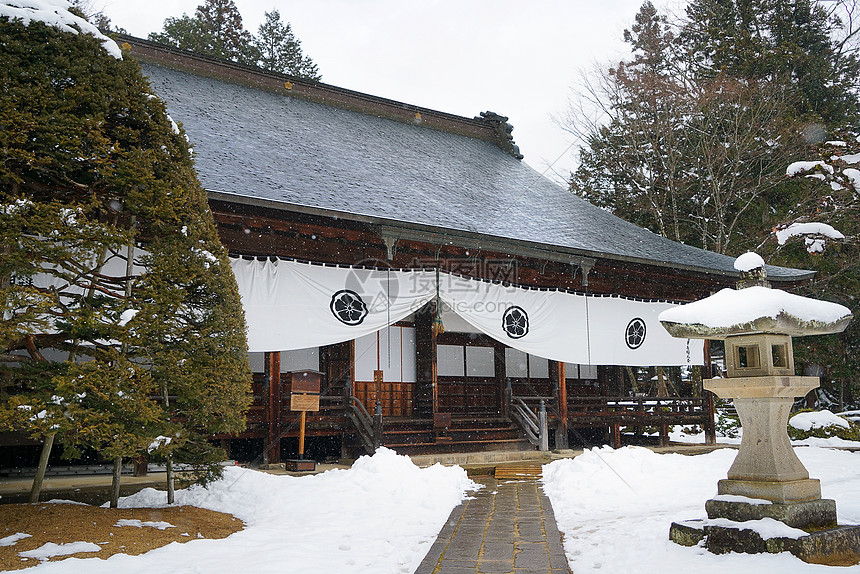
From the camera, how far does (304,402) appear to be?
8.97 m

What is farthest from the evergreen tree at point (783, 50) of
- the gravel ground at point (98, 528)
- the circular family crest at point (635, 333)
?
the gravel ground at point (98, 528)

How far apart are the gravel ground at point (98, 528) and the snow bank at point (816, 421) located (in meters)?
13.8

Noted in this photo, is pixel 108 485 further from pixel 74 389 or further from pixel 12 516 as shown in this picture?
pixel 74 389

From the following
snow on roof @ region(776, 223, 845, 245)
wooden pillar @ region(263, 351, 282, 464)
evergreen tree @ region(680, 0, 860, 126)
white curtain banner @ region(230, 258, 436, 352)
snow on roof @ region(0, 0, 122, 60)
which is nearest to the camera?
snow on roof @ region(0, 0, 122, 60)

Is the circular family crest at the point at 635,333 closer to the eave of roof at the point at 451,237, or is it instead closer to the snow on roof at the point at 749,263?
the eave of roof at the point at 451,237

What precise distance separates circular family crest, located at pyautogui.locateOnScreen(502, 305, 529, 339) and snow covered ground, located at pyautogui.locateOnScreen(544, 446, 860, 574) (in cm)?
256

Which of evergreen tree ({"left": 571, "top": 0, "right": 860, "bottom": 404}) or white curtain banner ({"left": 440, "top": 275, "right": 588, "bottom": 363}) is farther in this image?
evergreen tree ({"left": 571, "top": 0, "right": 860, "bottom": 404})

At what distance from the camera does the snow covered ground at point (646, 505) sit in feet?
15.5

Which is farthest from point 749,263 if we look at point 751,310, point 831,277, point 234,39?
point 234,39

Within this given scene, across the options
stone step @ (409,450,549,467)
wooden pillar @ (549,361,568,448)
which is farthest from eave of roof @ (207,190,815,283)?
stone step @ (409,450,549,467)

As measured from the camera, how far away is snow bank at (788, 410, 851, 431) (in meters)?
15.0

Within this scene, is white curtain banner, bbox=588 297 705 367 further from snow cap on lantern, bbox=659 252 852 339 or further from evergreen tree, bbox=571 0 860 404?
evergreen tree, bbox=571 0 860 404

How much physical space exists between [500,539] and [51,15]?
558 cm

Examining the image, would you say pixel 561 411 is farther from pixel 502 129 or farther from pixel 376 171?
pixel 502 129
